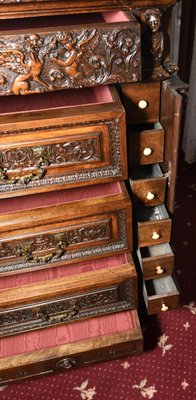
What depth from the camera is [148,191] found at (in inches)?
47.9

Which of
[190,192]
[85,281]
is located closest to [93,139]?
[85,281]

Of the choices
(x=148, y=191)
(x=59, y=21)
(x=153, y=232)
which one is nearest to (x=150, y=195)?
(x=148, y=191)

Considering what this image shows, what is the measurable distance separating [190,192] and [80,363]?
1.17m

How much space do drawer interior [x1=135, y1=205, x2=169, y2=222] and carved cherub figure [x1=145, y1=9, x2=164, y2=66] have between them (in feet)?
1.77

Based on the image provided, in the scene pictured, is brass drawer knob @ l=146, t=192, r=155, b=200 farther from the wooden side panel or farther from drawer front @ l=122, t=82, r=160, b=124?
drawer front @ l=122, t=82, r=160, b=124

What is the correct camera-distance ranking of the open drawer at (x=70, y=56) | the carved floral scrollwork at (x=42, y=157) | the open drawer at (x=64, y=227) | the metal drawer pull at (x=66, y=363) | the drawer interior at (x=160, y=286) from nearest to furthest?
the open drawer at (x=70, y=56) → the carved floral scrollwork at (x=42, y=157) → the open drawer at (x=64, y=227) → the metal drawer pull at (x=66, y=363) → the drawer interior at (x=160, y=286)

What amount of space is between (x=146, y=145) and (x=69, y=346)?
731 millimetres

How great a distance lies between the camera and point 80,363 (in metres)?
1.37

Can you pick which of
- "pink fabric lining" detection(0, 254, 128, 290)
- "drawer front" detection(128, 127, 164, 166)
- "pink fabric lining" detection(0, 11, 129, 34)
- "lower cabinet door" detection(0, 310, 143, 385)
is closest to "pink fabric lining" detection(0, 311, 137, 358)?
"lower cabinet door" detection(0, 310, 143, 385)

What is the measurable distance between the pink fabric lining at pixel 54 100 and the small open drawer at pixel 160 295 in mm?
714

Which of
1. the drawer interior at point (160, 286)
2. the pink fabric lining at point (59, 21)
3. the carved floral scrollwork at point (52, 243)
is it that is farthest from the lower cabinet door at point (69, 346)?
the pink fabric lining at point (59, 21)

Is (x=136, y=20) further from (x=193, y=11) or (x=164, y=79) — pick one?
(x=193, y=11)

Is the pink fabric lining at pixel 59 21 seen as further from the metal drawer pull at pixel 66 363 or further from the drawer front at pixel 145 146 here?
the metal drawer pull at pixel 66 363

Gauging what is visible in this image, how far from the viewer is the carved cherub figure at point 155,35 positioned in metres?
0.93
